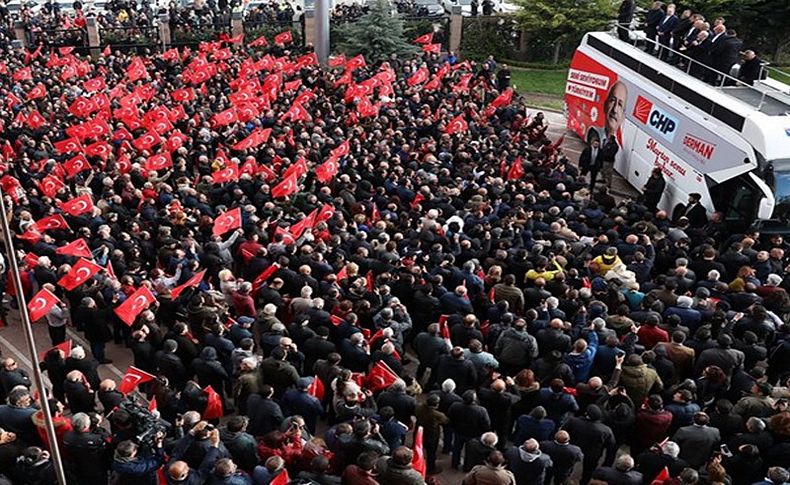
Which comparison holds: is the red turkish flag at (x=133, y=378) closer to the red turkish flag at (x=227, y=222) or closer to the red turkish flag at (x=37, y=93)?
the red turkish flag at (x=227, y=222)

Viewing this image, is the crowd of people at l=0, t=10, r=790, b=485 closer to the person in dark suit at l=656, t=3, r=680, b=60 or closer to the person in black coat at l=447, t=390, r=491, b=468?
the person in black coat at l=447, t=390, r=491, b=468

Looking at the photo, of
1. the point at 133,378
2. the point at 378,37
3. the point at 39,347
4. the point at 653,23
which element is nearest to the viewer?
the point at 133,378

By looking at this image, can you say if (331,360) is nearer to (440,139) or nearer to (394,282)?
(394,282)

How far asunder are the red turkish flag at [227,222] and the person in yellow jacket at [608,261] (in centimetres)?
603

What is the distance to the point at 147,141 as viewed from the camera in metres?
17.5

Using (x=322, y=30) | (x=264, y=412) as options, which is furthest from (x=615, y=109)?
(x=264, y=412)

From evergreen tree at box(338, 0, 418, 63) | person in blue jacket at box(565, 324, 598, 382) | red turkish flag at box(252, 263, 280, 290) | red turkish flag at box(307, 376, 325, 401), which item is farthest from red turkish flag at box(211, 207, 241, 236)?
evergreen tree at box(338, 0, 418, 63)

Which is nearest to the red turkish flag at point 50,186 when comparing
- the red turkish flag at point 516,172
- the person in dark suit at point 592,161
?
the red turkish flag at point 516,172

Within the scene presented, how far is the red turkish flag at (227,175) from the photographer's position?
612 inches

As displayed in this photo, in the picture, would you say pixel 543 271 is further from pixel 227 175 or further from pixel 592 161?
pixel 592 161

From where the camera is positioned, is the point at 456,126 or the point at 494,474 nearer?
the point at 494,474

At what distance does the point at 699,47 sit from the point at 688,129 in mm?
2248

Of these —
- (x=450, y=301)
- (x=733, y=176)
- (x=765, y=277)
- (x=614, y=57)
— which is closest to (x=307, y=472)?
(x=450, y=301)

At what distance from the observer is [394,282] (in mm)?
11891
